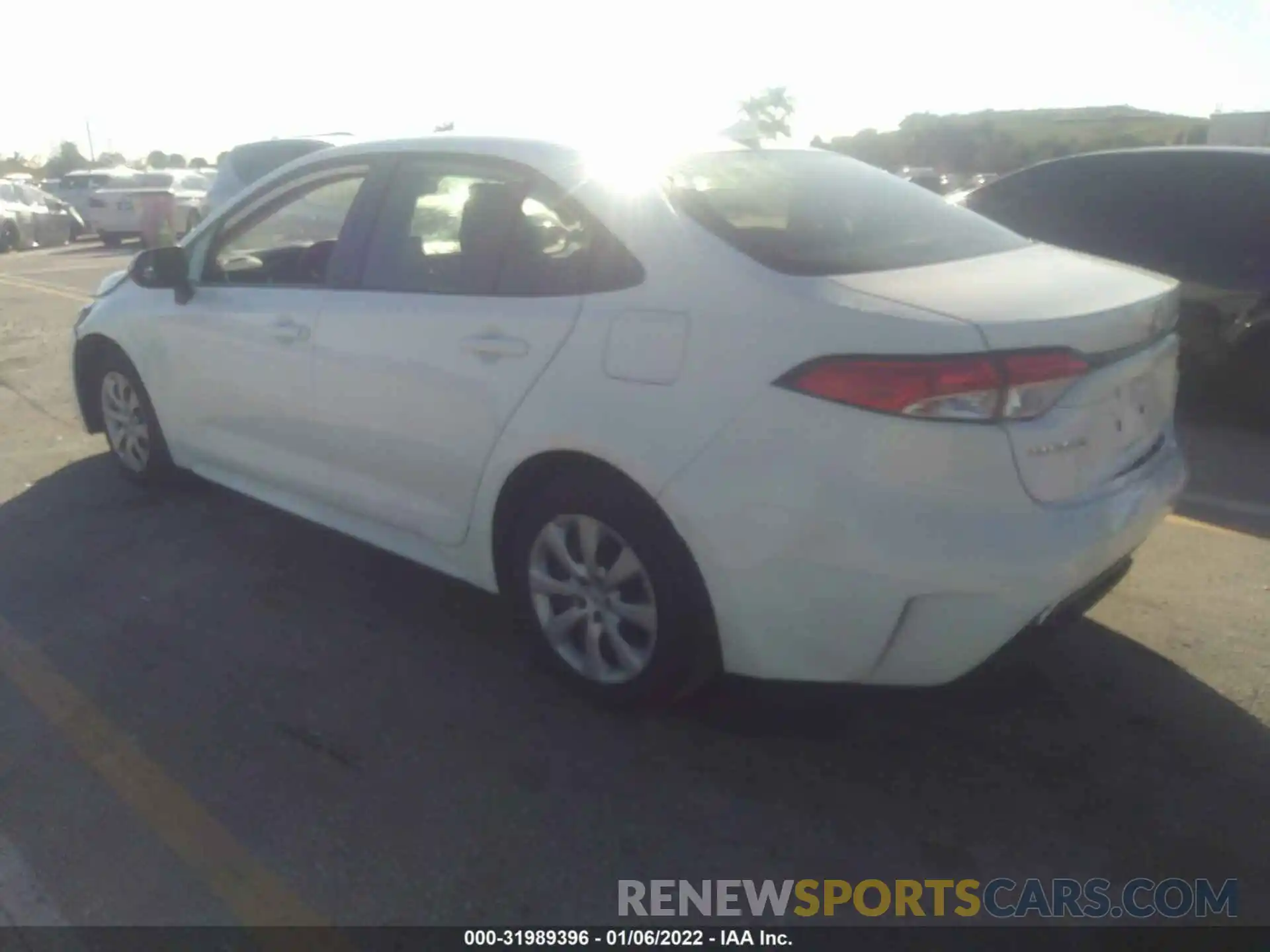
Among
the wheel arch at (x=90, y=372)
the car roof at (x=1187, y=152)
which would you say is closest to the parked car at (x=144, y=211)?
the wheel arch at (x=90, y=372)

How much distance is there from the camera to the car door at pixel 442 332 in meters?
3.35

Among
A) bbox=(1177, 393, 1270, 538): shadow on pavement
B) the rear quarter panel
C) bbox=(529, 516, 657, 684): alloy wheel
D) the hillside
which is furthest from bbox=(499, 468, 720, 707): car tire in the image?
the hillside

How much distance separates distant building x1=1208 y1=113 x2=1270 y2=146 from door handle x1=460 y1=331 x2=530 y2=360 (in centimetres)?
2400

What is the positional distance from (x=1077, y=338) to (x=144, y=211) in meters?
20.9

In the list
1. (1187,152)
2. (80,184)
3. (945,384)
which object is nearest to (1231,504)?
(1187,152)

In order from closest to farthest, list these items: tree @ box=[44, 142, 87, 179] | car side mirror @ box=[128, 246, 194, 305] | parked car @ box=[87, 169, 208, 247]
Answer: car side mirror @ box=[128, 246, 194, 305] < parked car @ box=[87, 169, 208, 247] < tree @ box=[44, 142, 87, 179]

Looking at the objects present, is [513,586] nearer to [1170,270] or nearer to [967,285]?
[967,285]

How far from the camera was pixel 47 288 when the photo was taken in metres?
14.9

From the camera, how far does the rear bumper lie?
8.77ft

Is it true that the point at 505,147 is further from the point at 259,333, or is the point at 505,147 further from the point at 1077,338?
the point at 1077,338

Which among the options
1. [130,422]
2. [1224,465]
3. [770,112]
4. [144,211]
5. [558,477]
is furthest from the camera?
[144,211]

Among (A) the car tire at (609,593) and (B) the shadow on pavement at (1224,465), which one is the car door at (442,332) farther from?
(B) the shadow on pavement at (1224,465)

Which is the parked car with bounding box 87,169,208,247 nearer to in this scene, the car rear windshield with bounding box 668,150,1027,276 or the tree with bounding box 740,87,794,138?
the tree with bounding box 740,87,794,138

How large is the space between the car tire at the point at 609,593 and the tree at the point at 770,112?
1.81m
